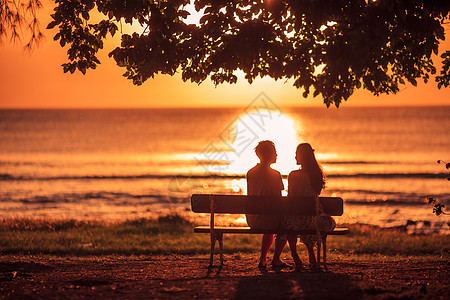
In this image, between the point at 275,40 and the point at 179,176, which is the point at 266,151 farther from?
the point at 179,176

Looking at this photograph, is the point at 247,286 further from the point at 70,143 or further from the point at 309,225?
the point at 70,143

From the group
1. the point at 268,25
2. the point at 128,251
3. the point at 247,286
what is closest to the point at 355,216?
the point at 128,251

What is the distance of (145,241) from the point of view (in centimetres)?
1514

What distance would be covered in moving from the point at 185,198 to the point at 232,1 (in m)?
26.3

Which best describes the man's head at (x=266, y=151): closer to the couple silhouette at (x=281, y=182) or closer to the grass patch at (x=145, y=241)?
the couple silhouette at (x=281, y=182)

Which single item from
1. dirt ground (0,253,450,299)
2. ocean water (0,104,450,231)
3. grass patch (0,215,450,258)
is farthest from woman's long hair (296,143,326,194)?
ocean water (0,104,450,231)

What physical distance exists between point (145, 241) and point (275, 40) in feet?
22.8

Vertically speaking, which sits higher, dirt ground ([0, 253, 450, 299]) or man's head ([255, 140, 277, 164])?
man's head ([255, 140, 277, 164])

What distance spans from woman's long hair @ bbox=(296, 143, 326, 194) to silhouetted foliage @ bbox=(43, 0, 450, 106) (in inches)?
37.5

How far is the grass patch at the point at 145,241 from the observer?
13.5 meters

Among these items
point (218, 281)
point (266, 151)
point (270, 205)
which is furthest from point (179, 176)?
point (218, 281)

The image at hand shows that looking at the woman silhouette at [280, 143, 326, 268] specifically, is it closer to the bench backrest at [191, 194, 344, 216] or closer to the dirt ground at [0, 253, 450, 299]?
the bench backrest at [191, 194, 344, 216]

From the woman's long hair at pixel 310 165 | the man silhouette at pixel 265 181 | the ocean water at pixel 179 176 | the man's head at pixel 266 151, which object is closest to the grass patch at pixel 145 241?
the woman's long hair at pixel 310 165

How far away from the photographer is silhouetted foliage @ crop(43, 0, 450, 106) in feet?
27.0
